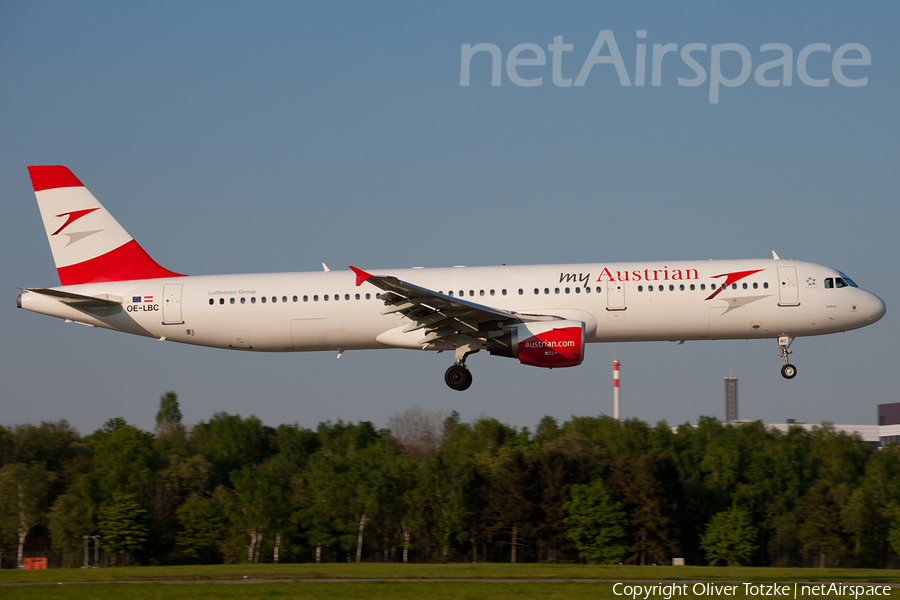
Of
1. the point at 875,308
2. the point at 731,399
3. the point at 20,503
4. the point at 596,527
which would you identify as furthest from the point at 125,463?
the point at 731,399

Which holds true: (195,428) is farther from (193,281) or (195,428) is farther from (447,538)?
(193,281)

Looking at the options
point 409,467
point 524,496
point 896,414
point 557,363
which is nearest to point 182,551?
point 409,467

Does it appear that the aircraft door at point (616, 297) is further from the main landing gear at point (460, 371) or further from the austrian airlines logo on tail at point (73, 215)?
the austrian airlines logo on tail at point (73, 215)

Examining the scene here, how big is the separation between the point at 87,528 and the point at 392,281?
61343 millimetres

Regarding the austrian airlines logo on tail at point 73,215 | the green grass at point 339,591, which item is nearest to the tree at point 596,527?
the austrian airlines logo on tail at point 73,215

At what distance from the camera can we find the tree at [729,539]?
83750 mm

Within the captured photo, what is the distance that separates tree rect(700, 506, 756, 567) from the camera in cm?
8375

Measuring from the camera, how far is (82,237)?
1400 inches

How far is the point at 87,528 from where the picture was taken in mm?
79750

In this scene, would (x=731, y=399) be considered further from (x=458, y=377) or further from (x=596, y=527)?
(x=458, y=377)

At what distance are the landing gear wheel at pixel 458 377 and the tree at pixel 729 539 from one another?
58.1 m

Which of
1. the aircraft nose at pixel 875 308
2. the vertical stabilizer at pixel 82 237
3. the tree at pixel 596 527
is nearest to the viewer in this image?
the aircraft nose at pixel 875 308

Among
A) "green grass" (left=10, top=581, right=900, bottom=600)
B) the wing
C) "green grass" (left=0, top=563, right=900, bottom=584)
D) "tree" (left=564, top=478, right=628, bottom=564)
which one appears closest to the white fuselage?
the wing

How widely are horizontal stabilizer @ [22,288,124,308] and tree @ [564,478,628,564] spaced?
5286 cm
